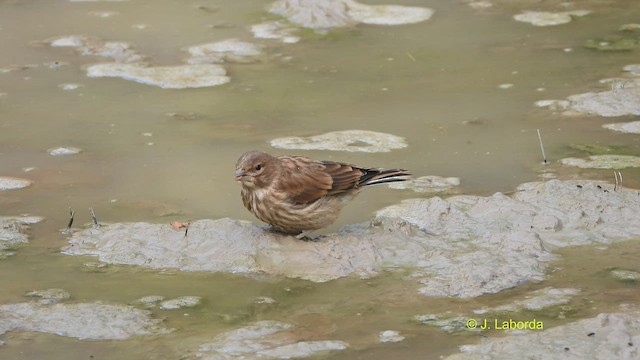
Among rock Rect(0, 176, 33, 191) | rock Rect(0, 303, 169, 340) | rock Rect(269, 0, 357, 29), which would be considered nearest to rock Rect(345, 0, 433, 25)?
rock Rect(269, 0, 357, 29)

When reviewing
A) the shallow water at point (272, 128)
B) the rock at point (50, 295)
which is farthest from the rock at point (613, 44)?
the rock at point (50, 295)

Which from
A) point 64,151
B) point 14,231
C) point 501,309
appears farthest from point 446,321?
point 64,151

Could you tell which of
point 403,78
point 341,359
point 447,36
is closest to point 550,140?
point 403,78

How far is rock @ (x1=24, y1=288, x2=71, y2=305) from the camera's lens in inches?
231

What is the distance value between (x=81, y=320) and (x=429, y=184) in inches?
103

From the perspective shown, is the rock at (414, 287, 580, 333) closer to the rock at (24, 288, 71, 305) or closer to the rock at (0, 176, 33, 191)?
the rock at (24, 288, 71, 305)

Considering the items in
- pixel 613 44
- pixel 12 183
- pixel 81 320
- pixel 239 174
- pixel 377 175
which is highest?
pixel 239 174

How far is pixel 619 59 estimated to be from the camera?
994 cm

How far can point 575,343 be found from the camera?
5113 mm

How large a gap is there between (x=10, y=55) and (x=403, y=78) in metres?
3.36

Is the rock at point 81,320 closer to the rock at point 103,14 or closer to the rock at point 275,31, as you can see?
the rock at point 275,31

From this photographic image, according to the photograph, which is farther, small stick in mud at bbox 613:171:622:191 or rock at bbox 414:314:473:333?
small stick in mud at bbox 613:171:622:191

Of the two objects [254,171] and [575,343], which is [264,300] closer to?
[254,171]

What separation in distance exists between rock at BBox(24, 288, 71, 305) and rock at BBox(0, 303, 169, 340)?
0.24ft
